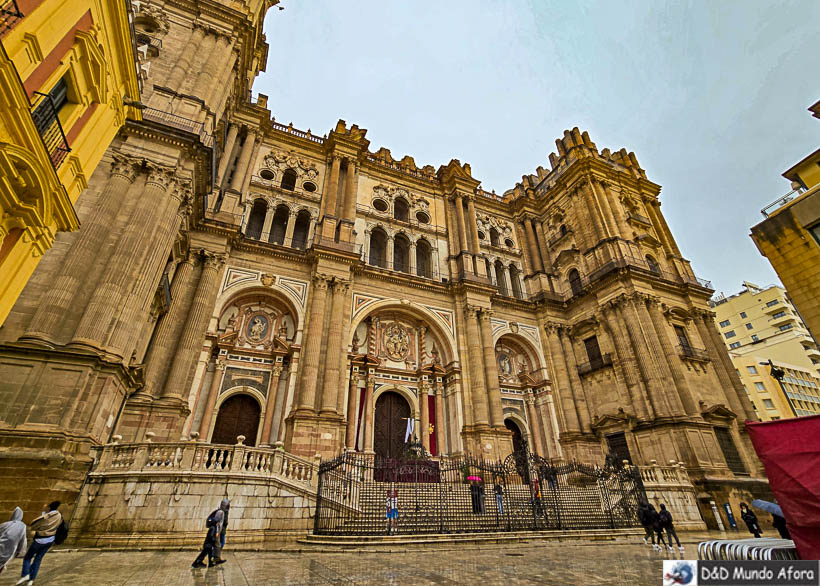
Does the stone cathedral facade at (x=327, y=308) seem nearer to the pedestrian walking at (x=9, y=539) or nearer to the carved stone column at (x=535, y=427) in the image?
the carved stone column at (x=535, y=427)

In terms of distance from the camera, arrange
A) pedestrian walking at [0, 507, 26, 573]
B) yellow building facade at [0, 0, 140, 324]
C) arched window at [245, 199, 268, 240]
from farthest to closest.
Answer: arched window at [245, 199, 268, 240], yellow building facade at [0, 0, 140, 324], pedestrian walking at [0, 507, 26, 573]

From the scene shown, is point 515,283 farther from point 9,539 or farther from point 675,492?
point 9,539

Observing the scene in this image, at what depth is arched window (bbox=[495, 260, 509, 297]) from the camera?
25.2 metres

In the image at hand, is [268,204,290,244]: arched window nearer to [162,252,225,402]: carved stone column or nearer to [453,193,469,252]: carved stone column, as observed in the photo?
[162,252,225,402]: carved stone column

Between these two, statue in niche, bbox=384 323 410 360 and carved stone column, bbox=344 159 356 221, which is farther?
carved stone column, bbox=344 159 356 221

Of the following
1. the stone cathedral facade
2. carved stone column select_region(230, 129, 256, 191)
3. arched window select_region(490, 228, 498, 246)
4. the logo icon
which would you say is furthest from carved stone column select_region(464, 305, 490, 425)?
the logo icon

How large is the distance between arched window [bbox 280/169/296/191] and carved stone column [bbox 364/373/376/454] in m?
11.7

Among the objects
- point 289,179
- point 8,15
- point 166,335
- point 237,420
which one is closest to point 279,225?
point 289,179

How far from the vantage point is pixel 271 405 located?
16.0 metres

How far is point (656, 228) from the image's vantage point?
2625 cm

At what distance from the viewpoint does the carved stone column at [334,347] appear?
15.6m

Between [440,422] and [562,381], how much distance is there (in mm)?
7773

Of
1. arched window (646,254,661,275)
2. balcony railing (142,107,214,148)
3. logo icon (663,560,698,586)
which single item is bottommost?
logo icon (663,560,698,586)

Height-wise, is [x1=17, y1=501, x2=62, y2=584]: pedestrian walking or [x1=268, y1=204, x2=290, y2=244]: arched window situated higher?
[x1=268, y1=204, x2=290, y2=244]: arched window
